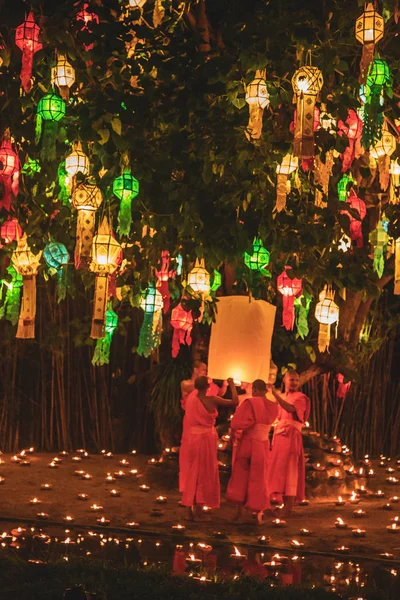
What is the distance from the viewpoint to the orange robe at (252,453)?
7836 mm

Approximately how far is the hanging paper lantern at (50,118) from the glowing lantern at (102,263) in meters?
0.66

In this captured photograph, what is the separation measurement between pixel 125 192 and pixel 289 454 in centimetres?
296

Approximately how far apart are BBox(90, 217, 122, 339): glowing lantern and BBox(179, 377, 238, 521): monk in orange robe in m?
1.60

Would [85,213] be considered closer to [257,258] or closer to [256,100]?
[256,100]

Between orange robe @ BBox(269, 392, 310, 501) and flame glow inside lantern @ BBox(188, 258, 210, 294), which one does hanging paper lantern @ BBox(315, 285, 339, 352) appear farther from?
flame glow inside lantern @ BBox(188, 258, 210, 294)

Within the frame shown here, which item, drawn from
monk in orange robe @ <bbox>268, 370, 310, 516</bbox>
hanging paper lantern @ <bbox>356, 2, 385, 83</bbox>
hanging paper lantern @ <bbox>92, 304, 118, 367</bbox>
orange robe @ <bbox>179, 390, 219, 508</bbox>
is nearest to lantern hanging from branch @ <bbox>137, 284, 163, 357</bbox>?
hanging paper lantern @ <bbox>92, 304, 118, 367</bbox>

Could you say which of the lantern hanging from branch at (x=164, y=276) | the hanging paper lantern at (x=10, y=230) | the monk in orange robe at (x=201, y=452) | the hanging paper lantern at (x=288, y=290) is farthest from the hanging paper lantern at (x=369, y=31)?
the monk in orange robe at (x=201, y=452)

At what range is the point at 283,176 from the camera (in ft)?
22.7

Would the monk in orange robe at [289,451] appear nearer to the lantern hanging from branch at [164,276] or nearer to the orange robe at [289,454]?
the orange robe at [289,454]

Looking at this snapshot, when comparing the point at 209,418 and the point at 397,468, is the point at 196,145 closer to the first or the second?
the point at 209,418

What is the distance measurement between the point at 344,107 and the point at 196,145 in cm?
93

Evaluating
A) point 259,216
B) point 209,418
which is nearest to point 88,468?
point 209,418

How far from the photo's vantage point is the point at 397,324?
1169cm

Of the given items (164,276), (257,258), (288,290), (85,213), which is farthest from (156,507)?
(85,213)
